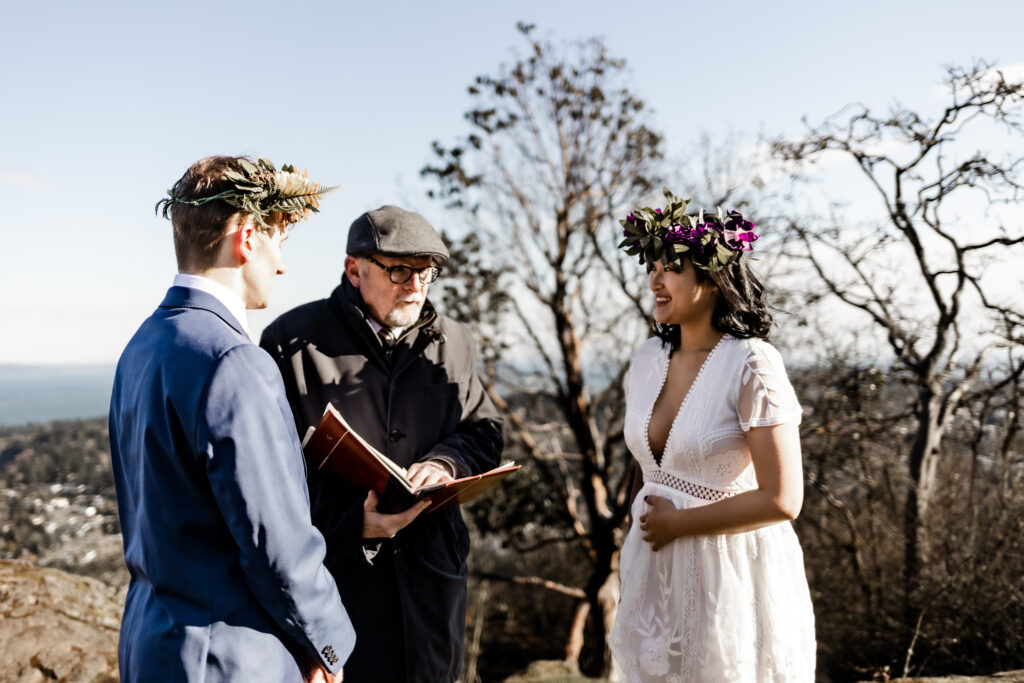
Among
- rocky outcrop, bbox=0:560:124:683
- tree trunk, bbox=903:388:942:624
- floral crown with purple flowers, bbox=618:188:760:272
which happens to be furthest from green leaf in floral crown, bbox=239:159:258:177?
tree trunk, bbox=903:388:942:624

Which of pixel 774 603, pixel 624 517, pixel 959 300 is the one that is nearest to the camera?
pixel 774 603

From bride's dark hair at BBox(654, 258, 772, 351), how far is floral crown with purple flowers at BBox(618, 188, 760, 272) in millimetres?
27

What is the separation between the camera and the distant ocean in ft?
35.3

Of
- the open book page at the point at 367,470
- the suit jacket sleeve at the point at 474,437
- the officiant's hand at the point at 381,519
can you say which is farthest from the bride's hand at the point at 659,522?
the officiant's hand at the point at 381,519

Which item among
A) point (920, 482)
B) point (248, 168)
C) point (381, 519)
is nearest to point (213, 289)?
point (248, 168)

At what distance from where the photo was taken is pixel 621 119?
10336 millimetres

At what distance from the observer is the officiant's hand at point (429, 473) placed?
7.62ft

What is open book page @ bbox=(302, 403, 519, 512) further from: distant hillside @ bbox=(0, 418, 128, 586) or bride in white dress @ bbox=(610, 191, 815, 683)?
distant hillside @ bbox=(0, 418, 128, 586)

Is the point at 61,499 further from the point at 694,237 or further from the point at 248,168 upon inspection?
the point at 694,237

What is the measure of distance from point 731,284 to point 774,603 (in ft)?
3.20

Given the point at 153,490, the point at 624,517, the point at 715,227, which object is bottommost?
the point at 624,517

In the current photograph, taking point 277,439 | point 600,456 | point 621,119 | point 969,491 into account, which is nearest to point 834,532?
point 969,491

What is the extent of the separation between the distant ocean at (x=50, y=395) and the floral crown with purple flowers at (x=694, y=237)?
6540mm

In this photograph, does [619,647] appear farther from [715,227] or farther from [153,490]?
[153,490]
